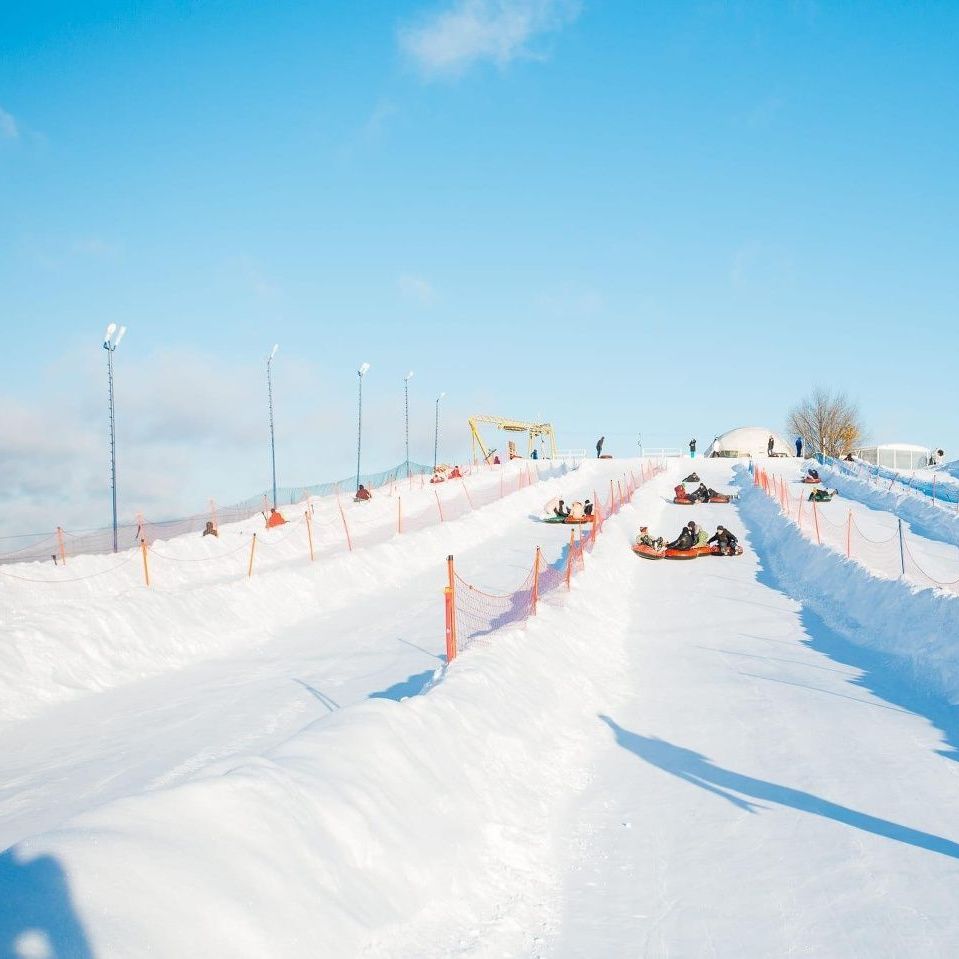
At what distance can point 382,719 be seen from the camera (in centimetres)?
635

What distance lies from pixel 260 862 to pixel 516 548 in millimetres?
21972

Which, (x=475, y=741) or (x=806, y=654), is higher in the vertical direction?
(x=475, y=741)

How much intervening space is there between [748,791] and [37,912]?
6.12m


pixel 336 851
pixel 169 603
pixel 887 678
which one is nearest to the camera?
pixel 336 851

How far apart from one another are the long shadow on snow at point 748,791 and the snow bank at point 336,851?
933 millimetres

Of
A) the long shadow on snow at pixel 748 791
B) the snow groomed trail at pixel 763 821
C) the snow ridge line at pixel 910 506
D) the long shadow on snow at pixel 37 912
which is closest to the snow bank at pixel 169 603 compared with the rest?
the snow groomed trail at pixel 763 821

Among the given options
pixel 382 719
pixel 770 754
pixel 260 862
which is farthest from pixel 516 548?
pixel 260 862

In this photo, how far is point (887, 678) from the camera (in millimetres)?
11445

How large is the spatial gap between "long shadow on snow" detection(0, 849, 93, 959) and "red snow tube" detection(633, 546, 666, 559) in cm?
2163

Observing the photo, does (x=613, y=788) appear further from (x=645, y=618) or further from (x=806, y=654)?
(x=645, y=618)

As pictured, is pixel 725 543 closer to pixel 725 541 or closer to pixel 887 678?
pixel 725 541

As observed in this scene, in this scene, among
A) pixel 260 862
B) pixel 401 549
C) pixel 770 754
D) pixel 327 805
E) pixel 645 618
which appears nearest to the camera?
pixel 260 862

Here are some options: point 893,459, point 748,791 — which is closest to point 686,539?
point 748,791

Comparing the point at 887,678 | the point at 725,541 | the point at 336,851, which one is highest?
the point at 336,851
